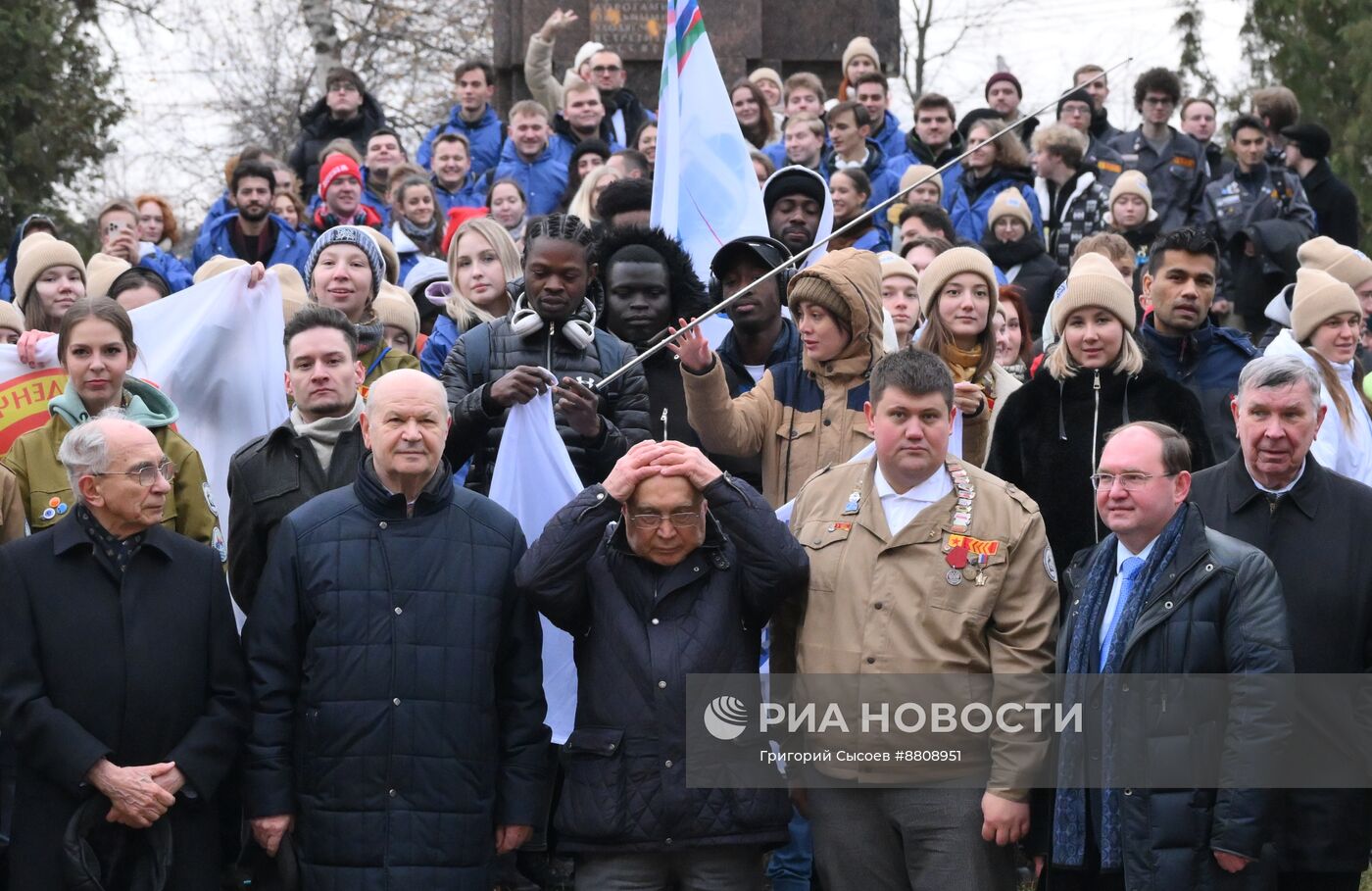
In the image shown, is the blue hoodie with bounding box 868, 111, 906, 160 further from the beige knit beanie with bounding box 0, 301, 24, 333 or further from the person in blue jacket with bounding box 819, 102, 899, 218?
the beige knit beanie with bounding box 0, 301, 24, 333

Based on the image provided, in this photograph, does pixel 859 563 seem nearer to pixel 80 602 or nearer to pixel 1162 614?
pixel 1162 614

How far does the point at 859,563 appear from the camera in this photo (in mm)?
5988

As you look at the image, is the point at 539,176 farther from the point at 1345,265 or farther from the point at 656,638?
the point at 656,638

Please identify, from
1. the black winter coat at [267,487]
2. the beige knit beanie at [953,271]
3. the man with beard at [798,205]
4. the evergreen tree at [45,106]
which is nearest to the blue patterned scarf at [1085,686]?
the beige knit beanie at [953,271]

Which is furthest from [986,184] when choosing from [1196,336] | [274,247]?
[1196,336]

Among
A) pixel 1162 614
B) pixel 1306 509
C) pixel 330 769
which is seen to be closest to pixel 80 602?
pixel 330 769

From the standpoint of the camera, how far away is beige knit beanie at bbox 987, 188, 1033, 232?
36.5 feet

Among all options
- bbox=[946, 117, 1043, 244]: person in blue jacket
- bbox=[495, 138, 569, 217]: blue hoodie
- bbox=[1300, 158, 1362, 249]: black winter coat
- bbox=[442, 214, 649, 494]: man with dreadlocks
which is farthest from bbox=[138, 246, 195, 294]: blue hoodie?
bbox=[1300, 158, 1362, 249]: black winter coat

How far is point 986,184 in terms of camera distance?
1245cm

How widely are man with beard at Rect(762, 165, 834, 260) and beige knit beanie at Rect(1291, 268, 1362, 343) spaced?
7.28ft

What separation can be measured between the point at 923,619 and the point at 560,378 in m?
1.82

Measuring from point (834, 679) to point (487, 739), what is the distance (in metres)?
1.06

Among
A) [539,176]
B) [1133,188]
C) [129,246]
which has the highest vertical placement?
[539,176]

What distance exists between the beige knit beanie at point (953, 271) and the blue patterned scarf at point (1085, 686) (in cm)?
203
